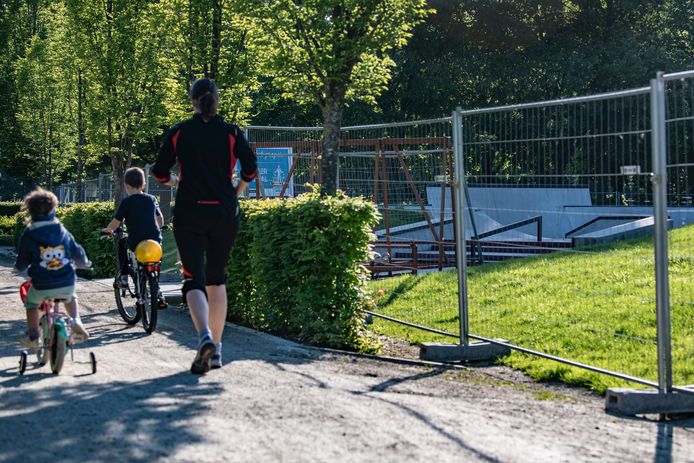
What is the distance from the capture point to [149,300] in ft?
36.1

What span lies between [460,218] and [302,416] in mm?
3751

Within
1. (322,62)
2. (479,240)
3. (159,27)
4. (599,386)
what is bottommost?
(599,386)

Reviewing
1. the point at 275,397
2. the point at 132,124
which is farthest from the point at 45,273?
the point at 132,124

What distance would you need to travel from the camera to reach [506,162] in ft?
29.5

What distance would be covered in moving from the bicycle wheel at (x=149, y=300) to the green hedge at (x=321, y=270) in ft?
4.07

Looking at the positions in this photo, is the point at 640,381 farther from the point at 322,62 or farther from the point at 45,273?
the point at 322,62

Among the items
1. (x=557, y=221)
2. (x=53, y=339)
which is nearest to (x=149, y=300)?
(x=53, y=339)

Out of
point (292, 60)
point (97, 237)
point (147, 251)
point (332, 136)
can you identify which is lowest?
point (97, 237)

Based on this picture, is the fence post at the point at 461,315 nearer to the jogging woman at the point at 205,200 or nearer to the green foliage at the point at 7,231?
the jogging woman at the point at 205,200

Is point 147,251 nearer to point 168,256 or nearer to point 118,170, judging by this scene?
point 168,256

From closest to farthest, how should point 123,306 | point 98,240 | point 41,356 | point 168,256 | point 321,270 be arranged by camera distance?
point 41,356 < point 321,270 < point 123,306 < point 98,240 < point 168,256

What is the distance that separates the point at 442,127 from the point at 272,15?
3280 mm

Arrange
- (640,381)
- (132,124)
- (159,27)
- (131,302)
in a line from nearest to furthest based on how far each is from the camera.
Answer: (640,381)
(131,302)
(159,27)
(132,124)

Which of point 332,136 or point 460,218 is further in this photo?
point 332,136
